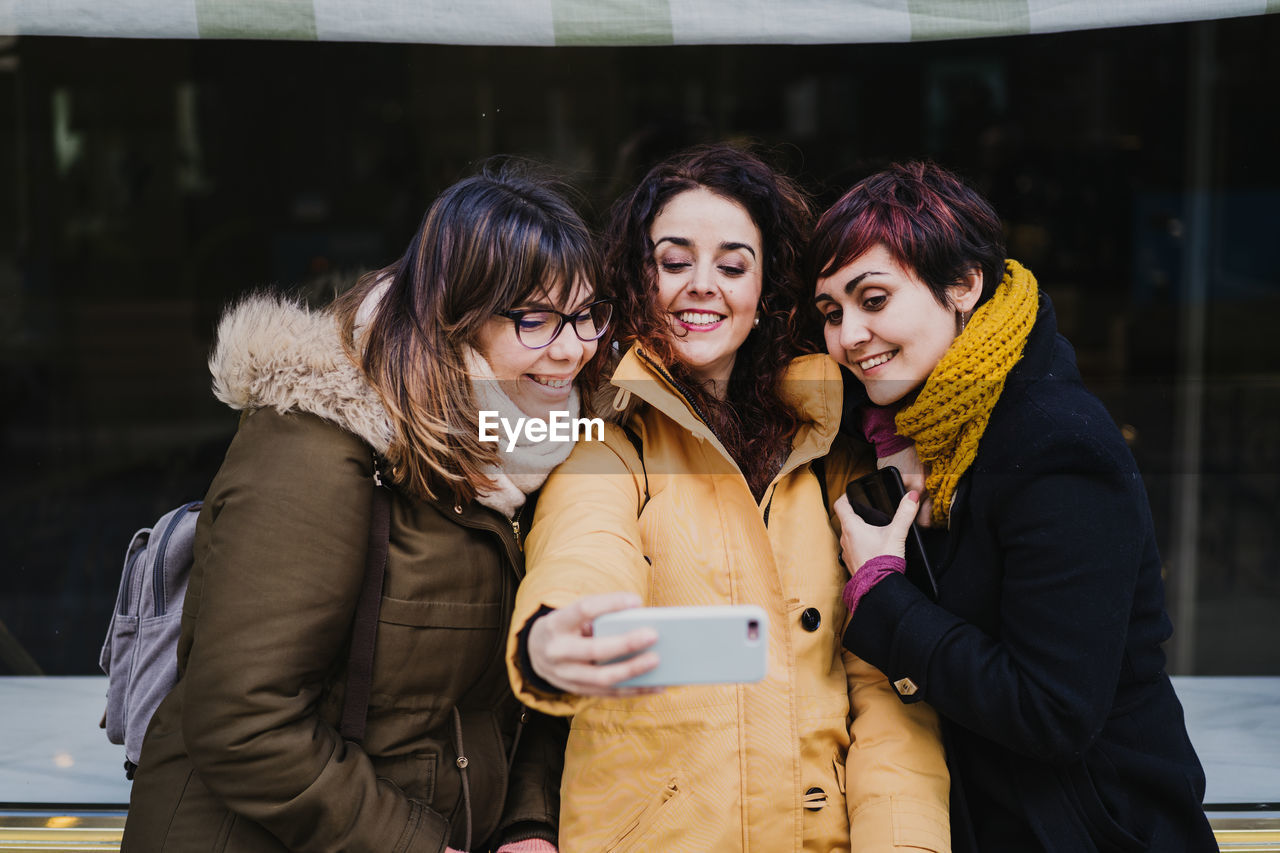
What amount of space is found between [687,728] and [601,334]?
0.74 meters

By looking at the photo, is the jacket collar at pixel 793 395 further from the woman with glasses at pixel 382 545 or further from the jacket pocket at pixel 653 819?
the jacket pocket at pixel 653 819

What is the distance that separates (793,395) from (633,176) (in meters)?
2.25

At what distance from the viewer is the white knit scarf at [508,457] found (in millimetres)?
1780

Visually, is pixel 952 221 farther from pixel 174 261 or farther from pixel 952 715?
pixel 174 261

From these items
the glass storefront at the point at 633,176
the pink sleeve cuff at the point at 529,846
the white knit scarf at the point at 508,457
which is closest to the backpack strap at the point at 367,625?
the white knit scarf at the point at 508,457

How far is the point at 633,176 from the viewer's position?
404cm

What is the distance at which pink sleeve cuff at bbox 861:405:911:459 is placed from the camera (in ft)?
6.34

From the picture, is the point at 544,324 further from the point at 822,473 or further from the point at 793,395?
the point at 822,473

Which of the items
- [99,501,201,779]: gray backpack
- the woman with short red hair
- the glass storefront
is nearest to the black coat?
the woman with short red hair

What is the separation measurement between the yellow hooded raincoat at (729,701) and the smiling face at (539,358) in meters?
0.10

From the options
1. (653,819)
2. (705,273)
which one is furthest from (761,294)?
(653,819)

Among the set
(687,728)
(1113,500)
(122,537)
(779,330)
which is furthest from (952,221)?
(122,537)

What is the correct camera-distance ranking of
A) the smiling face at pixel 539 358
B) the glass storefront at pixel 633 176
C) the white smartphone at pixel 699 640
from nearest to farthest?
the white smartphone at pixel 699 640
the smiling face at pixel 539 358
the glass storefront at pixel 633 176

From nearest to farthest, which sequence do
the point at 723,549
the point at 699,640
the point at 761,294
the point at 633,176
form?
the point at 699,640
the point at 723,549
the point at 761,294
the point at 633,176
